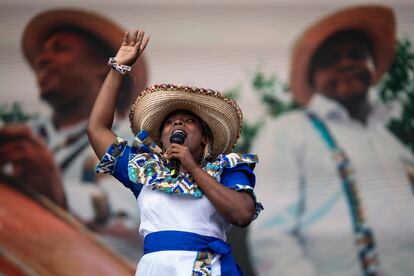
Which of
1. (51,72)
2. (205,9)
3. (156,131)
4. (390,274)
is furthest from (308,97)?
(156,131)

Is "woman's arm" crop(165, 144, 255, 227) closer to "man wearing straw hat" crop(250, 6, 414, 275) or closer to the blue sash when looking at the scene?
the blue sash

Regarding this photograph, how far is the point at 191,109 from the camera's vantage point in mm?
2514

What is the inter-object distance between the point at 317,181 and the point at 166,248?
8.27ft

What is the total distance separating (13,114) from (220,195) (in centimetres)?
282

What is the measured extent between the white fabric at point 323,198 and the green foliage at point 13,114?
139 centimetres

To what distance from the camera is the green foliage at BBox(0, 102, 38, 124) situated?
Answer: 468cm

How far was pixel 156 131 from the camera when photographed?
256 centimetres

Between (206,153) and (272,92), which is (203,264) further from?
(272,92)

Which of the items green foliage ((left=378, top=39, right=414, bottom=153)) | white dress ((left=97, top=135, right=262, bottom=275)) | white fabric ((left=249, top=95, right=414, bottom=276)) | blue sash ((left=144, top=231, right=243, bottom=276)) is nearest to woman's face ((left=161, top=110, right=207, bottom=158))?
white dress ((left=97, top=135, right=262, bottom=275))

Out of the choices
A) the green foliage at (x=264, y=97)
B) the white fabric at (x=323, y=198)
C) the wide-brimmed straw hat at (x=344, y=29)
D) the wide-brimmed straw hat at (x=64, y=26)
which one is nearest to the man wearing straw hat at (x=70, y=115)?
the wide-brimmed straw hat at (x=64, y=26)

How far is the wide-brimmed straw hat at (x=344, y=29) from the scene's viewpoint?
476 cm

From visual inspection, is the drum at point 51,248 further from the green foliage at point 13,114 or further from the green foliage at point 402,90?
the green foliage at point 402,90

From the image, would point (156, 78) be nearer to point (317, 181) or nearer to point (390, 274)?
point (317, 181)

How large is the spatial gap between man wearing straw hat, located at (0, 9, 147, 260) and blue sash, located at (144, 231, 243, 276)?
2.34 meters
